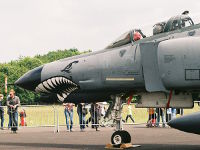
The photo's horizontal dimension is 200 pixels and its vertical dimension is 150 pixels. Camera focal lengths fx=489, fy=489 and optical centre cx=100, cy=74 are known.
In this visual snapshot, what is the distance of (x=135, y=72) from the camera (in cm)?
→ 1161

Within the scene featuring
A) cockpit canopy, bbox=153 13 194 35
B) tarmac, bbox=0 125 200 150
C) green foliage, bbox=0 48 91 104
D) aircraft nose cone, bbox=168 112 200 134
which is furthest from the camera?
green foliage, bbox=0 48 91 104

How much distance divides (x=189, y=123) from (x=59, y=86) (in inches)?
148

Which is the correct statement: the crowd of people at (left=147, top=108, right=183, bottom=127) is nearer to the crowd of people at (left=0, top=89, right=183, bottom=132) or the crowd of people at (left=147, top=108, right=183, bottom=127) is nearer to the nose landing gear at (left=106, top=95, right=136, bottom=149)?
the crowd of people at (left=0, top=89, right=183, bottom=132)

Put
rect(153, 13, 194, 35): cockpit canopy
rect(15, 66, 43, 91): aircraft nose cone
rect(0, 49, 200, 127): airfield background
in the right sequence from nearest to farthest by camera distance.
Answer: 1. rect(153, 13, 194, 35): cockpit canopy
2. rect(15, 66, 43, 91): aircraft nose cone
3. rect(0, 49, 200, 127): airfield background

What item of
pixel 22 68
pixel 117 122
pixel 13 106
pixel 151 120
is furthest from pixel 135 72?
pixel 22 68

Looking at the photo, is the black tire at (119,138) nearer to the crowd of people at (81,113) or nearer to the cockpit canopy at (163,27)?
the cockpit canopy at (163,27)

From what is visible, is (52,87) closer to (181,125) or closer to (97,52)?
(97,52)

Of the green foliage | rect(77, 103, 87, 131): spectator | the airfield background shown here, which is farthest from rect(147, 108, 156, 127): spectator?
the green foliage

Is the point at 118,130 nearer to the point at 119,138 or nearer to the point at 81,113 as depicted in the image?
the point at 119,138

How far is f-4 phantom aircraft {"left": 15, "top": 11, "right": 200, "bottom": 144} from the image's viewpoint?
10.7 metres

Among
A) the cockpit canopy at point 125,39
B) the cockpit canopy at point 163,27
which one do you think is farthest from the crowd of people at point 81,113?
the cockpit canopy at point 163,27

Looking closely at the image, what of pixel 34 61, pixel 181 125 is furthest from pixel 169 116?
pixel 34 61

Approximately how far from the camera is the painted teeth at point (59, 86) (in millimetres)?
12630

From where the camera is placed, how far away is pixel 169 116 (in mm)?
23875
